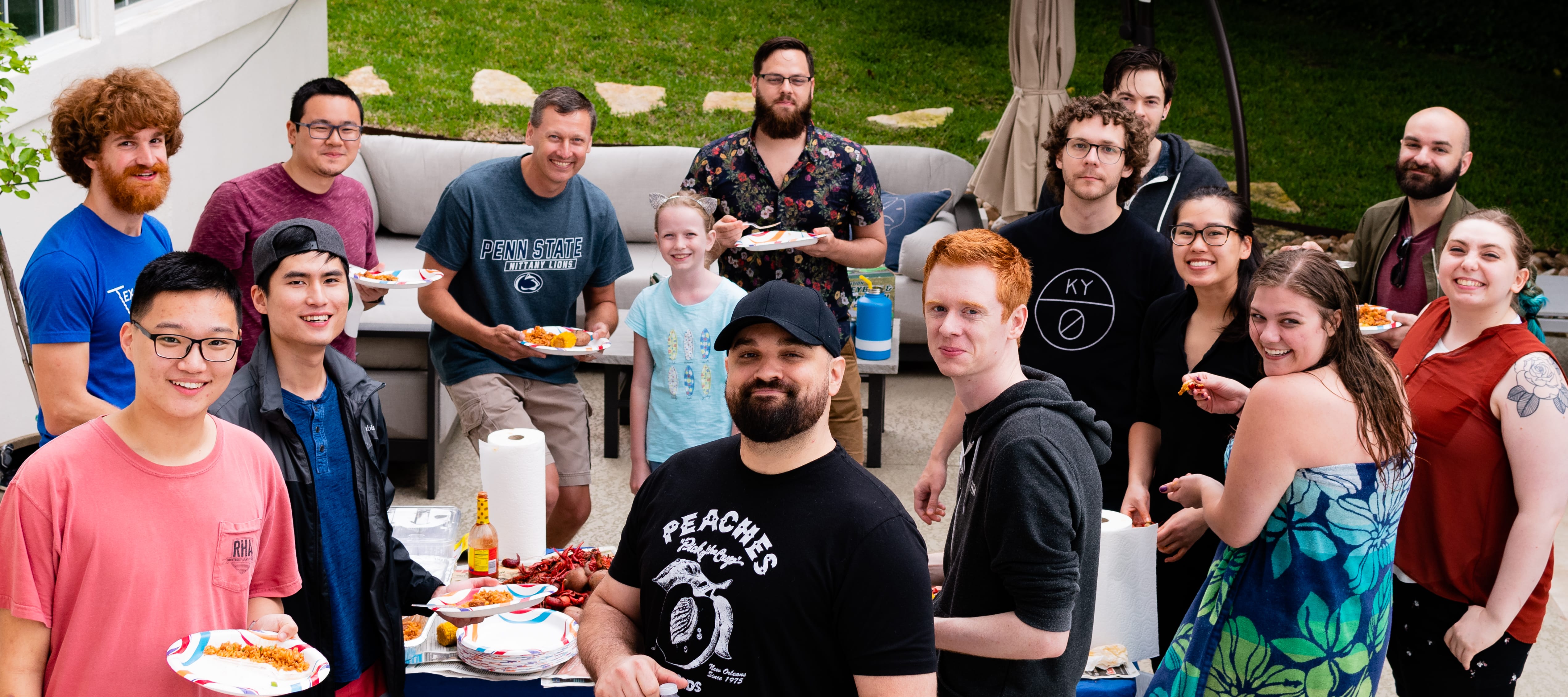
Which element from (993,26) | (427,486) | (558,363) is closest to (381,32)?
(993,26)

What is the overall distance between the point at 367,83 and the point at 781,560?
11.9m

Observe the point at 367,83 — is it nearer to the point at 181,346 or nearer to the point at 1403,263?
the point at 1403,263

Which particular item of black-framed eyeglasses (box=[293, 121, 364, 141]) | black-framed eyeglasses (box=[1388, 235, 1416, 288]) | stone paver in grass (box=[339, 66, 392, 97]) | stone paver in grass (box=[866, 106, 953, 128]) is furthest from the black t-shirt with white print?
stone paver in grass (box=[866, 106, 953, 128])

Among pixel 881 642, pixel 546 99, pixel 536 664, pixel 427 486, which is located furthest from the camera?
pixel 427 486

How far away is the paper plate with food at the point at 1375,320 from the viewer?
4.03 metres

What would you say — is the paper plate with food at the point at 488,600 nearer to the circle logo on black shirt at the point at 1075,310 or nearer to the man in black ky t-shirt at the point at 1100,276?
the man in black ky t-shirt at the point at 1100,276

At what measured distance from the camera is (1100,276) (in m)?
3.93

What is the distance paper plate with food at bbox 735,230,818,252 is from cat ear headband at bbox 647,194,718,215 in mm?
160

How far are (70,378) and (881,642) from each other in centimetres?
235

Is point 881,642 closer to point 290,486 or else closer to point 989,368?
point 989,368

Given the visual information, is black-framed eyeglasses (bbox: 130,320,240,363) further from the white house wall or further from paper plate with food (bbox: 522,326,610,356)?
the white house wall

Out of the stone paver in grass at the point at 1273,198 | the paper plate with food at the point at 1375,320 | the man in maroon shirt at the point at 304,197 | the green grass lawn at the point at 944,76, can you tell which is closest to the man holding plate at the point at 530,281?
the man in maroon shirt at the point at 304,197

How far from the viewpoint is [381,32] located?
13945 mm

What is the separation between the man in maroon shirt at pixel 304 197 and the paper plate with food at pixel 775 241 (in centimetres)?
134
